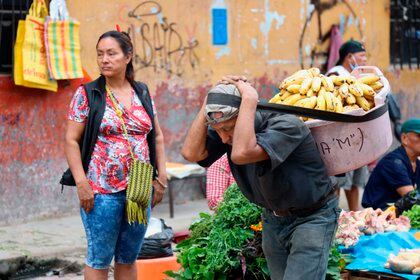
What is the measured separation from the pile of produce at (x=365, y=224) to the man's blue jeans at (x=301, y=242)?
171 cm

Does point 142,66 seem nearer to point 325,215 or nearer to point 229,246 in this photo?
point 229,246

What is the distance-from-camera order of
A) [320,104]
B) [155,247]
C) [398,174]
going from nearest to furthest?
[320,104], [155,247], [398,174]

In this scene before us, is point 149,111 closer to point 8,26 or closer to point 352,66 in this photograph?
point 8,26

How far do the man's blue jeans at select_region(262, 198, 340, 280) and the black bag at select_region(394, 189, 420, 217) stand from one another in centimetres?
269

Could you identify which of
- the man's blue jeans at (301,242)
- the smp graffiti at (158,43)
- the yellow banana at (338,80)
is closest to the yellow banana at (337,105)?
the yellow banana at (338,80)

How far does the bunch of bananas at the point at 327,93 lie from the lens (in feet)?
16.5

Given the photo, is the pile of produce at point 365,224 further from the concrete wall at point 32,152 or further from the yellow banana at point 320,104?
the concrete wall at point 32,152

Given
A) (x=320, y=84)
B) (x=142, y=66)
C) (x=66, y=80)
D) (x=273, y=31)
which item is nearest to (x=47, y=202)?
(x=66, y=80)

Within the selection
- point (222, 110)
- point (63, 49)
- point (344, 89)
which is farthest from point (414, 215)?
point (63, 49)

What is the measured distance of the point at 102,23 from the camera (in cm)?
1003

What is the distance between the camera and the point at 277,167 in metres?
4.57

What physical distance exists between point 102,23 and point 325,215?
582 centimetres

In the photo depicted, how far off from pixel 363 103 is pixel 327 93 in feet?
0.67

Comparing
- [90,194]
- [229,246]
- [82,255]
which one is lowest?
[82,255]
